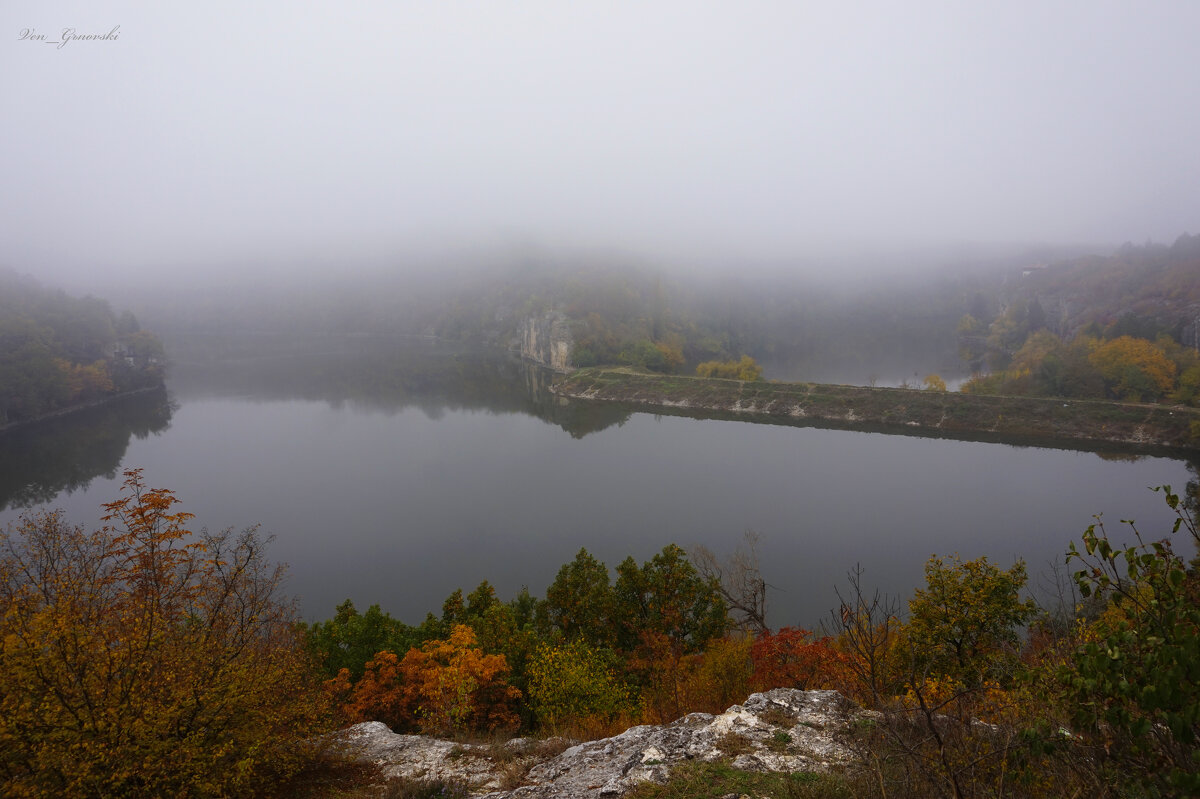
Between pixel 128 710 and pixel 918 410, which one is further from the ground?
pixel 128 710

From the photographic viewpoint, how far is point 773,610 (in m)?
18.9

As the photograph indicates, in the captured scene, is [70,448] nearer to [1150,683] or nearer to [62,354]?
[62,354]

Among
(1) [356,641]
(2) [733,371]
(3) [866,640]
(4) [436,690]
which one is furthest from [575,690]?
(2) [733,371]

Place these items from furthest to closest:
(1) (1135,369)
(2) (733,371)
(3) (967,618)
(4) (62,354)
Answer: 1. (2) (733,371)
2. (4) (62,354)
3. (1) (1135,369)
4. (3) (967,618)

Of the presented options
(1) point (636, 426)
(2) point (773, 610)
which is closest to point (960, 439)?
(1) point (636, 426)

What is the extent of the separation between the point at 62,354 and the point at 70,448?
24.9 meters

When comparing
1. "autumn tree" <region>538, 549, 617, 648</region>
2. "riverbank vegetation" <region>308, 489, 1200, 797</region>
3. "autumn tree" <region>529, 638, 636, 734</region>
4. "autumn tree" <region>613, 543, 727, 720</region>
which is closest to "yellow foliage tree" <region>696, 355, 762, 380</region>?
"riverbank vegetation" <region>308, 489, 1200, 797</region>

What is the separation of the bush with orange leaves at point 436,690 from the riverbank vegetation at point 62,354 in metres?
52.8

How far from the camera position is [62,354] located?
5731 cm

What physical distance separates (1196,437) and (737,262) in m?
144

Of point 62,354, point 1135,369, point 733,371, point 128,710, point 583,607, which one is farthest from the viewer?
point 733,371

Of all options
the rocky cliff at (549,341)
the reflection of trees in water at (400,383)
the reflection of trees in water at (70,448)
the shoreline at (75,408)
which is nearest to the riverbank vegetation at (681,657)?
the reflection of trees in water at (70,448)

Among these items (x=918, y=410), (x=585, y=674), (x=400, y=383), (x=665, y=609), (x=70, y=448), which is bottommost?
(x=585, y=674)

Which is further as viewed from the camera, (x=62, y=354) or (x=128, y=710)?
(x=62, y=354)
